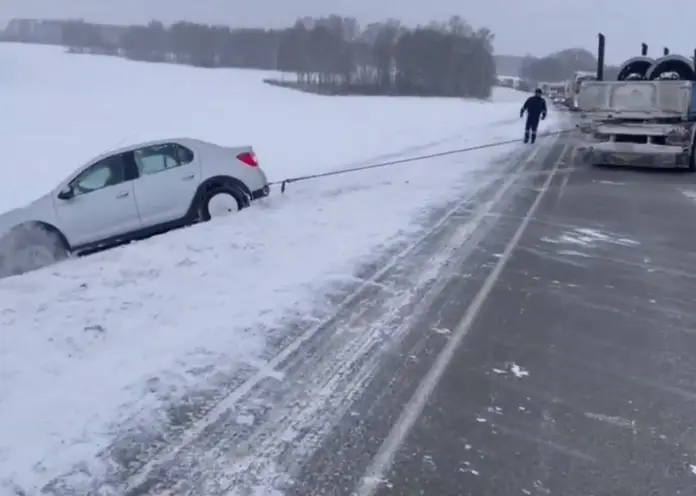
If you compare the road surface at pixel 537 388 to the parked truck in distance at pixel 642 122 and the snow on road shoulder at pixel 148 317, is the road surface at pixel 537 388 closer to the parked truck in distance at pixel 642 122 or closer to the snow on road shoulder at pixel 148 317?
the snow on road shoulder at pixel 148 317

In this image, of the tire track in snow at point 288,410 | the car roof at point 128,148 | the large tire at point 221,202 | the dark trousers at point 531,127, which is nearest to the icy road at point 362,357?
the tire track in snow at point 288,410

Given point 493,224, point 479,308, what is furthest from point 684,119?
point 479,308

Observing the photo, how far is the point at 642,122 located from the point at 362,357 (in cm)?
1435

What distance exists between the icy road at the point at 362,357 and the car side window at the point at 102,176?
1.42m

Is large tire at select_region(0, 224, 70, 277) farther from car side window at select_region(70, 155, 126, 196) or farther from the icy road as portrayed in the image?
the icy road

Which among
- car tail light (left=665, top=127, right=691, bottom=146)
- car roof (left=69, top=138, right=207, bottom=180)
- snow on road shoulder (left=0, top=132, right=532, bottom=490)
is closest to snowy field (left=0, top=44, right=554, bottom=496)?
snow on road shoulder (left=0, top=132, right=532, bottom=490)

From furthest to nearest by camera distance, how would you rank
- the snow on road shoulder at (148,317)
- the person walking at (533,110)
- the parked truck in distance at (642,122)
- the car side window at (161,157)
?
the person walking at (533,110)
the parked truck in distance at (642,122)
the car side window at (161,157)
the snow on road shoulder at (148,317)

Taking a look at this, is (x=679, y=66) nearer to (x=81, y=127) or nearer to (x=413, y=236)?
(x=413, y=236)

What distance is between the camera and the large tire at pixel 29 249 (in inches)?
383

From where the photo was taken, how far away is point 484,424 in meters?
4.79

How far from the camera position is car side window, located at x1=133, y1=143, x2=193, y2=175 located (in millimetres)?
10781

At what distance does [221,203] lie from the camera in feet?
37.4

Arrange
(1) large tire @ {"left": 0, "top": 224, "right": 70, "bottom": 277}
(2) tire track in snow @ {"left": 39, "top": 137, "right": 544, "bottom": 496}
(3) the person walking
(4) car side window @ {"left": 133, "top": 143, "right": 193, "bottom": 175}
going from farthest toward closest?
(3) the person walking → (4) car side window @ {"left": 133, "top": 143, "right": 193, "bottom": 175} → (1) large tire @ {"left": 0, "top": 224, "right": 70, "bottom": 277} → (2) tire track in snow @ {"left": 39, "top": 137, "right": 544, "bottom": 496}

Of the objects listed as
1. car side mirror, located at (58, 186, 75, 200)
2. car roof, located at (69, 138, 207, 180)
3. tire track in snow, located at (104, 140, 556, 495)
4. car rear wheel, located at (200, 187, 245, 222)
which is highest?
car roof, located at (69, 138, 207, 180)
